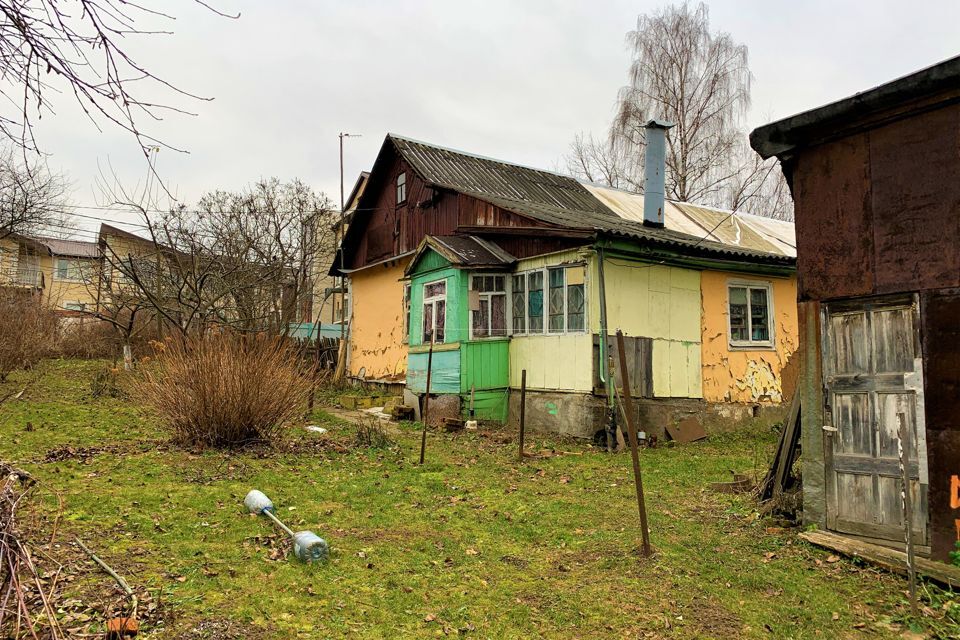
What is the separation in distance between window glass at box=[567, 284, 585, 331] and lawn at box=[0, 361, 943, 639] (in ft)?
10.1

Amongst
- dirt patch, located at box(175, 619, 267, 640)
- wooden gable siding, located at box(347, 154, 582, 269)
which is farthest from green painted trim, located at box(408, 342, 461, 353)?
dirt patch, located at box(175, 619, 267, 640)

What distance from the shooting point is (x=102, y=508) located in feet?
18.9

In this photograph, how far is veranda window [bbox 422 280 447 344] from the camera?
1320cm

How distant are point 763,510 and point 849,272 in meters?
2.67

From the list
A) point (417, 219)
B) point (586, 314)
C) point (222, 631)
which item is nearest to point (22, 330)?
point (417, 219)

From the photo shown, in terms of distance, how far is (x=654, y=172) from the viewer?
14.5 meters

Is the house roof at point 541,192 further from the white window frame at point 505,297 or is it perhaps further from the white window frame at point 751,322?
the white window frame at point 505,297

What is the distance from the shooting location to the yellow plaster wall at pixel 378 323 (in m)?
17.5

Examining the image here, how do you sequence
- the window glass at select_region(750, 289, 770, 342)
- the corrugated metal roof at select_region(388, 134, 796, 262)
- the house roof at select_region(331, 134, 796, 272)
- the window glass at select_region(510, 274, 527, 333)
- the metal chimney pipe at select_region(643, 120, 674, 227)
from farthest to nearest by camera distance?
1. the corrugated metal roof at select_region(388, 134, 796, 262)
2. the house roof at select_region(331, 134, 796, 272)
3. the metal chimney pipe at select_region(643, 120, 674, 227)
4. the window glass at select_region(750, 289, 770, 342)
5. the window glass at select_region(510, 274, 527, 333)

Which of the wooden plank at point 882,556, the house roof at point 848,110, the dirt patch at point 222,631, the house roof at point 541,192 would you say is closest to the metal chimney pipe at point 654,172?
the house roof at point 541,192

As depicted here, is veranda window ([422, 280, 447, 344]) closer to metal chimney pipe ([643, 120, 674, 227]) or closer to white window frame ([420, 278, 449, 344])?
white window frame ([420, 278, 449, 344])

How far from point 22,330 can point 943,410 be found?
1633 cm

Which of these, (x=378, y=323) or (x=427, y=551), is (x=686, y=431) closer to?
(x=427, y=551)

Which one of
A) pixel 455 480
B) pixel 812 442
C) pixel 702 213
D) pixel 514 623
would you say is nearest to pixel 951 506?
pixel 812 442
